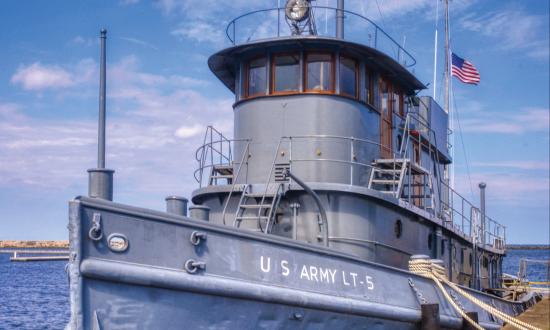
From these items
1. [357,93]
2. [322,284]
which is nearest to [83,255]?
[322,284]

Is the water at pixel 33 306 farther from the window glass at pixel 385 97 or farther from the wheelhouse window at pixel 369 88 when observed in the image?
the wheelhouse window at pixel 369 88

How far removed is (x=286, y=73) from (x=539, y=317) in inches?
212

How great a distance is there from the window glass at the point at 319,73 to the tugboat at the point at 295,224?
2 cm

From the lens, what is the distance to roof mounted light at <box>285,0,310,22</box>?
37.7 ft

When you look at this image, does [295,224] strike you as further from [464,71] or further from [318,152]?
[464,71]

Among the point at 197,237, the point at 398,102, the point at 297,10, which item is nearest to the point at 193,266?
the point at 197,237

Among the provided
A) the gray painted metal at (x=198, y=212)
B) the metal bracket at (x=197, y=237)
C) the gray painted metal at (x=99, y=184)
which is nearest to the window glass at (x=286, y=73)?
the gray painted metal at (x=198, y=212)

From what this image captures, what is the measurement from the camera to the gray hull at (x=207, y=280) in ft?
21.8

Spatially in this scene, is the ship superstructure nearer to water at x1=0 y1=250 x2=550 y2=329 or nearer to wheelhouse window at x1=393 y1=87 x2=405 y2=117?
wheelhouse window at x1=393 y1=87 x2=405 y2=117

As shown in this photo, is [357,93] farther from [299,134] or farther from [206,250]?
[206,250]

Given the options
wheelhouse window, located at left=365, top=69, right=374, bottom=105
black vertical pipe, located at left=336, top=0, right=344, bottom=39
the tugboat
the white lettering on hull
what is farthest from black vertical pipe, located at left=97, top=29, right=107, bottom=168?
wheelhouse window, located at left=365, top=69, right=374, bottom=105

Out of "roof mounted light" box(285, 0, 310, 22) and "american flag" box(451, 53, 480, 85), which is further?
"american flag" box(451, 53, 480, 85)

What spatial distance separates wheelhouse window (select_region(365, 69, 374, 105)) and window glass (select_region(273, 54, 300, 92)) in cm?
131

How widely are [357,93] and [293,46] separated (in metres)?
1.29
